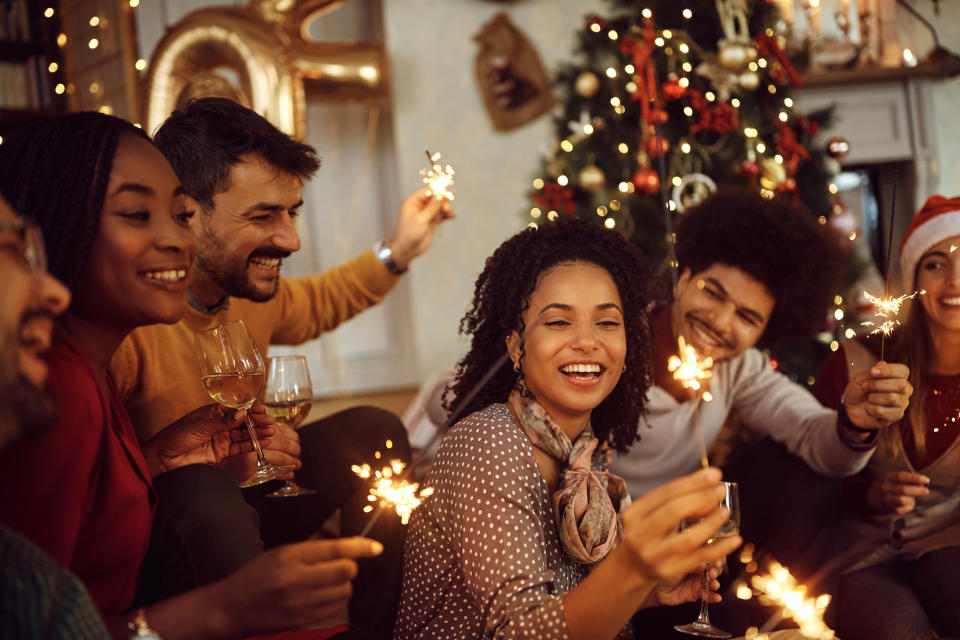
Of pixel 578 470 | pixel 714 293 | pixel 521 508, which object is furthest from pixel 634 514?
pixel 714 293

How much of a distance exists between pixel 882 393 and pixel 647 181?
1.83m

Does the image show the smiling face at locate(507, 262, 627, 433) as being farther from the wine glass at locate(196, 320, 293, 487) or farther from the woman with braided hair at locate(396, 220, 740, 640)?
the wine glass at locate(196, 320, 293, 487)

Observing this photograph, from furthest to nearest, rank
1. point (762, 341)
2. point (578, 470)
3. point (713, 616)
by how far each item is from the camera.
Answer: point (762, 341) < point (713, 616) < point (578, 470)

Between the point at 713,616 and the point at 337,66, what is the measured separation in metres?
2.98

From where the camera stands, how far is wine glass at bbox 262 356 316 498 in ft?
6.03

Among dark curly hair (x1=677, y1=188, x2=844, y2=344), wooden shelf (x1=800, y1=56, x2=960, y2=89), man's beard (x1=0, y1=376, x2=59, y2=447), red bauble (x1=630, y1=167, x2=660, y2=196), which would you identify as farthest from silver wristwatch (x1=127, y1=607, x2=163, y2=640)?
wooden shelf (x1=800, y1=56, x2=960, y2=89)

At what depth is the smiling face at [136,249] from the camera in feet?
3.76

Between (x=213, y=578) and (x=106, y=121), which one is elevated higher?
(x=106, y=121)

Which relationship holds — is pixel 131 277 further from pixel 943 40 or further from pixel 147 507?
pixel 943 40

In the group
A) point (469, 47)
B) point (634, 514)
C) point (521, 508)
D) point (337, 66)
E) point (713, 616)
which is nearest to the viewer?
point (634, 514)

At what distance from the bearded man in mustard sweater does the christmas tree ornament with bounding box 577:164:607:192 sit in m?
1.29

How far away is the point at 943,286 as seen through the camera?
171 cm

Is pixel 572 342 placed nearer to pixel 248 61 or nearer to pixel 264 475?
pixel 264 475

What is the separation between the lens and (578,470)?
4.69ft
